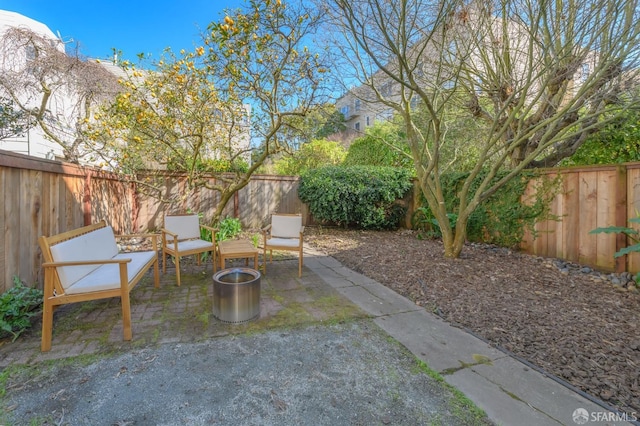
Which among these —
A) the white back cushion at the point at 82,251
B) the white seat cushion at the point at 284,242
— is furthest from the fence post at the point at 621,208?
the white back cushion at the point at 82,251

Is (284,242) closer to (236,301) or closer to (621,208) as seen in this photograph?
(236,301)

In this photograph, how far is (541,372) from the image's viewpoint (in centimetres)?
203

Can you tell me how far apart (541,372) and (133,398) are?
2.65 metres

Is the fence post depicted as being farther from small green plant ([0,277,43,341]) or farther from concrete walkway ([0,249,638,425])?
small green plant ([0,277,43,341])

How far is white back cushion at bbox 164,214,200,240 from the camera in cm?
452

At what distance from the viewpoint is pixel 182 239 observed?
4.64 m

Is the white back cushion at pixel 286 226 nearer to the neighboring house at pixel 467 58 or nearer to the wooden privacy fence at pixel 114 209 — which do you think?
the neighboring house at pixel 467 58

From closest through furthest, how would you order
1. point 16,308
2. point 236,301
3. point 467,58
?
point 16,308 → point 236,301 → point 467,58

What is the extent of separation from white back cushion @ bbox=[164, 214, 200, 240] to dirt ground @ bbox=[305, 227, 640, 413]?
2484mm

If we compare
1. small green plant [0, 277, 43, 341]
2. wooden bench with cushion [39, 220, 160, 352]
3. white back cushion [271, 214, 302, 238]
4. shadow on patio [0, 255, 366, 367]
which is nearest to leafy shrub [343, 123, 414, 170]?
white back cushion [271, 214, 302, 238]

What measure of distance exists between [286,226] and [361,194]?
304cm

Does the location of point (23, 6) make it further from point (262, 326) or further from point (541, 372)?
point (541, 372)

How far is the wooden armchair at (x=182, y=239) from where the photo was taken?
4016mm

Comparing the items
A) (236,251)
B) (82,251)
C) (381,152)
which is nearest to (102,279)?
(82,251)
